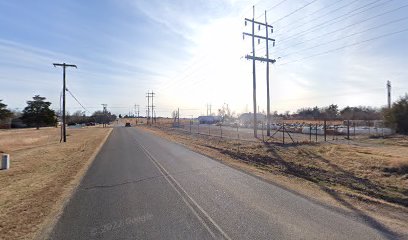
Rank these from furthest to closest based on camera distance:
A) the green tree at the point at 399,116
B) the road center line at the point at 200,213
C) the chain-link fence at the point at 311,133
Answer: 1. the green tree at the point at 399,116
2. the chain-link fence at the point at 311,133
3. the road center line at the point at 200,213

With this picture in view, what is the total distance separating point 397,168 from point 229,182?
25.7 feet

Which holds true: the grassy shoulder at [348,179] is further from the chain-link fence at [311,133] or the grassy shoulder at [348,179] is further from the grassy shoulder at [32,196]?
the chain-link fence at [311,133]

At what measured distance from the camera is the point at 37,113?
349ft

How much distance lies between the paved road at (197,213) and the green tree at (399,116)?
35940 mm

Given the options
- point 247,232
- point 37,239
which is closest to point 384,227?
point 247,232

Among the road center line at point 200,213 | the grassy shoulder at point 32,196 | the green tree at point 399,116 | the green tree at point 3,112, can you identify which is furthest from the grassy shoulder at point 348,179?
the green tree at point 3,112

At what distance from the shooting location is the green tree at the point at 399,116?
40.9m

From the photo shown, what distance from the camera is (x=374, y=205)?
8.86 meters

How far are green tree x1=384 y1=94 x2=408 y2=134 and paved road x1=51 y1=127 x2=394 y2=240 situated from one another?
118ft

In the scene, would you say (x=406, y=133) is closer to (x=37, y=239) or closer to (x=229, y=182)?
(x=229, y=182)

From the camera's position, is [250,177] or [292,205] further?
[250,177]

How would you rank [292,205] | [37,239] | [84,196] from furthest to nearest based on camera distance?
1. [84,196]
2. [292,205]
3. [37,239]

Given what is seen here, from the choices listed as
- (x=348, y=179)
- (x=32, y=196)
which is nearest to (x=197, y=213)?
(x=32, y=196)

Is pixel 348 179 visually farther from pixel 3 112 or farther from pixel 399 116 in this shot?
pixel 3 112
